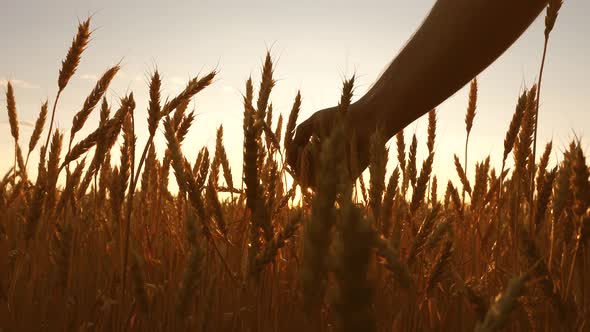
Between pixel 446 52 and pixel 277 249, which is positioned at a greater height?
pixel 446 52

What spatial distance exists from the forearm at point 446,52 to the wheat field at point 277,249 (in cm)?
19

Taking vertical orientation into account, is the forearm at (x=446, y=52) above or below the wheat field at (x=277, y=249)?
above

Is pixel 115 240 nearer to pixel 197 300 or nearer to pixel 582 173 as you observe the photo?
pixel 197 300

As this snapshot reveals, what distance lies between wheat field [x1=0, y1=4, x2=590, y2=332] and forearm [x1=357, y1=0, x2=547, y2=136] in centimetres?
19

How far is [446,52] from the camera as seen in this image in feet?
4.45

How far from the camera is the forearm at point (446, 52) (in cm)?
130

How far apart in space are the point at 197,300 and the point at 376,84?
35.2 inches

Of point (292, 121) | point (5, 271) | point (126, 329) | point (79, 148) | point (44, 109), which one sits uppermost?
point (44, 109)

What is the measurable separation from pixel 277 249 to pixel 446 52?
848 millimetres

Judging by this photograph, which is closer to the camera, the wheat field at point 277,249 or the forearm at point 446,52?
the wheat field at point 277,249

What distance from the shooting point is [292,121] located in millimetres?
1448

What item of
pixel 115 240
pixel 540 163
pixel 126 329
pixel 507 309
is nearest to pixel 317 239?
pixel 507 309

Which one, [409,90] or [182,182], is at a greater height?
[409,90]

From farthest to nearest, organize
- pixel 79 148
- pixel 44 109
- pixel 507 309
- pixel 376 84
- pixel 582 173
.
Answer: pixel 44 109, pixel 376 84, pixel 79 148, pixel 582 173, pixel 507 309
